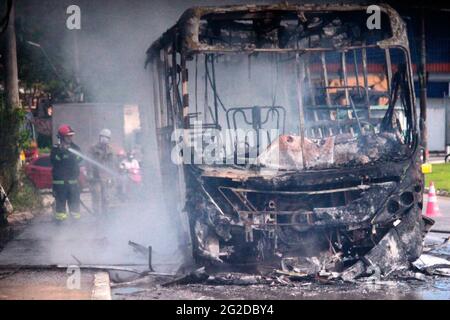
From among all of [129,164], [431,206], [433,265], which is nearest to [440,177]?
[431,206]

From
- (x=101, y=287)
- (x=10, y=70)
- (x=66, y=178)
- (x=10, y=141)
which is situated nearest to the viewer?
(x=101, y=287)

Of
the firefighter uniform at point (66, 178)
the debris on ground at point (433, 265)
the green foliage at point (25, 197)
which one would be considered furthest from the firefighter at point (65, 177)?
the debris on ground at point (433, 265)

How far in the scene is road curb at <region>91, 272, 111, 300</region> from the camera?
295 inches

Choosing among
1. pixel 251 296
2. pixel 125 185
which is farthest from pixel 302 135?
pixel 125 185

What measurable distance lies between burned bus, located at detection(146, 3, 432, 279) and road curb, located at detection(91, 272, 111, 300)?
1.03 m

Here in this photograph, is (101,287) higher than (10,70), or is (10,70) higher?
(10,70)

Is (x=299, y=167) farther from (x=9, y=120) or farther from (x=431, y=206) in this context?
(x=9, y=120)

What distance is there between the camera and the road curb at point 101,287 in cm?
750

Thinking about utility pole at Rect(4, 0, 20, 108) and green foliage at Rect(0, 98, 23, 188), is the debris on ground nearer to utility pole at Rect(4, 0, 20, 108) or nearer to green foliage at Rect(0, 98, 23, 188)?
green foliage at Rect(0, 98, 23, 188)

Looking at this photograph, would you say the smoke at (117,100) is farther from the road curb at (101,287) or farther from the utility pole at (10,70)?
the utility pole at (10,70)

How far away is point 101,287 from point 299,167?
99.3 inches

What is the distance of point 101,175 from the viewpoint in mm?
15133

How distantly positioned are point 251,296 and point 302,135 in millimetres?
2151
